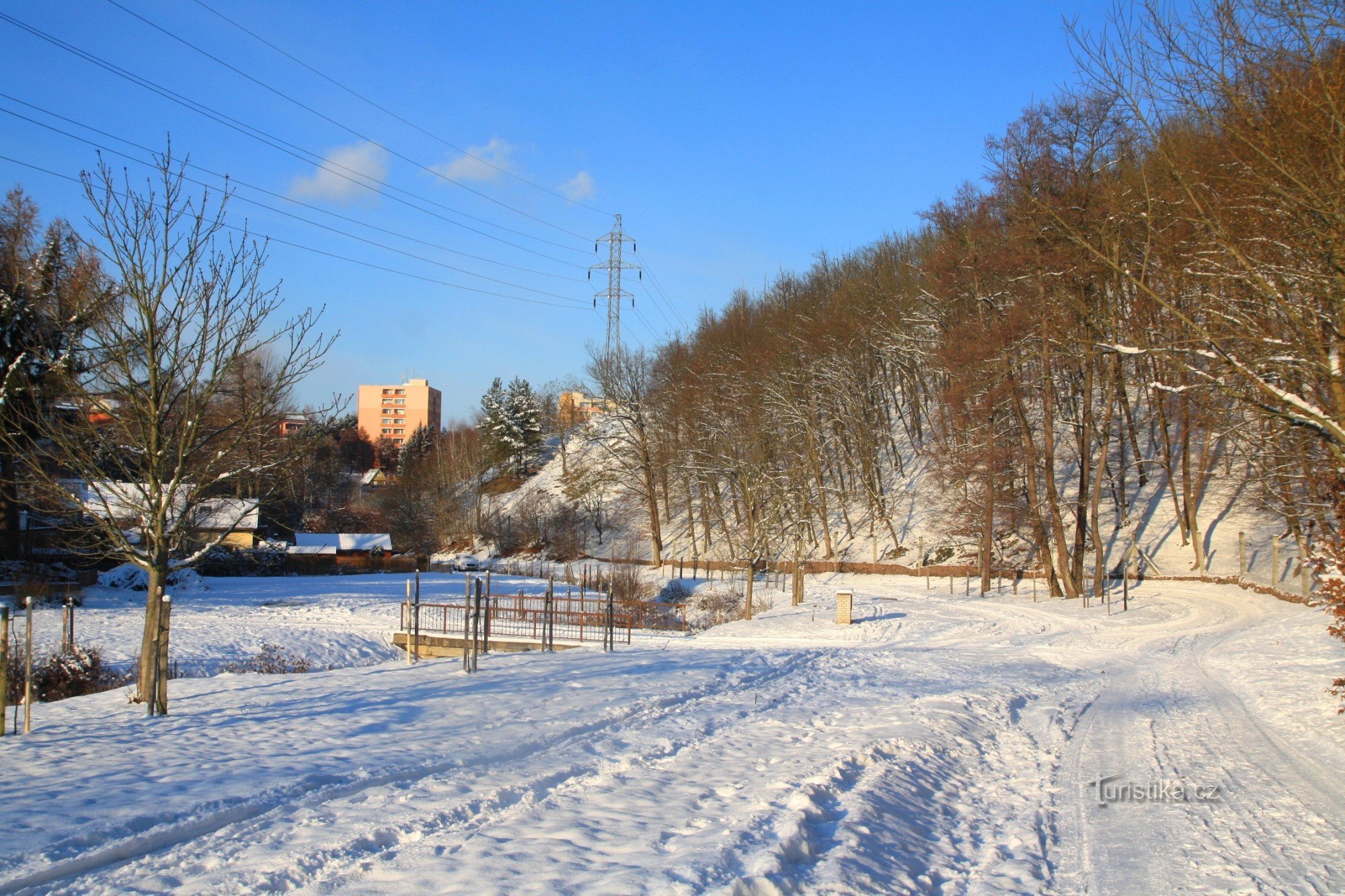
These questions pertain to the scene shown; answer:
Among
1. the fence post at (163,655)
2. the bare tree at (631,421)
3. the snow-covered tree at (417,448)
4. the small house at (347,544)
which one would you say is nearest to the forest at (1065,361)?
the bare tree at (631,421)

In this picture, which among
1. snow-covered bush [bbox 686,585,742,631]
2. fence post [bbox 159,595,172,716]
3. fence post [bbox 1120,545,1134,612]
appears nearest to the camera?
fence post [bbox 159,595,172,716]

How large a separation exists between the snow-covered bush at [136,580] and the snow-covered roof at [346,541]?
900 inches

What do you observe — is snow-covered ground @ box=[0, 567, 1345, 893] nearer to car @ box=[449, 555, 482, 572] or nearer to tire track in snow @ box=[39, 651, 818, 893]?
tire track in snow @ box=[39, 651, 818, 893]

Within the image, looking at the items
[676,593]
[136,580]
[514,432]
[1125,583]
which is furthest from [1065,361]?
[514,432]

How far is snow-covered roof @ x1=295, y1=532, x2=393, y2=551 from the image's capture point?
64.4 metres

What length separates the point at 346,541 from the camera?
2576 inches

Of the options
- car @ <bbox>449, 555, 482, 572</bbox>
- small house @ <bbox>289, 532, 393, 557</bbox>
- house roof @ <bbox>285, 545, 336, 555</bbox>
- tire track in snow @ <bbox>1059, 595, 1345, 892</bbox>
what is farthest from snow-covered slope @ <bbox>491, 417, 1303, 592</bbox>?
tire track in snow @ <bbox>1059, 595, 1345, 892</bbox>

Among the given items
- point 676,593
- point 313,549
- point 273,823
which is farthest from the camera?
point 313,549

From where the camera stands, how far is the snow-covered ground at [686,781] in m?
5.56

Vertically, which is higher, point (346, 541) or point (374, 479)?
point (374, 479)

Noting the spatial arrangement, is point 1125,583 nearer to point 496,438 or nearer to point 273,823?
point 273,823

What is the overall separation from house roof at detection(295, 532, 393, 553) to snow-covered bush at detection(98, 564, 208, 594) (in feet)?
74.9

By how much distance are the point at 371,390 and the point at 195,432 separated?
17288cm

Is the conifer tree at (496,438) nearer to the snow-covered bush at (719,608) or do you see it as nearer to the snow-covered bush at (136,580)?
the snow-covered bush at (136,580)
